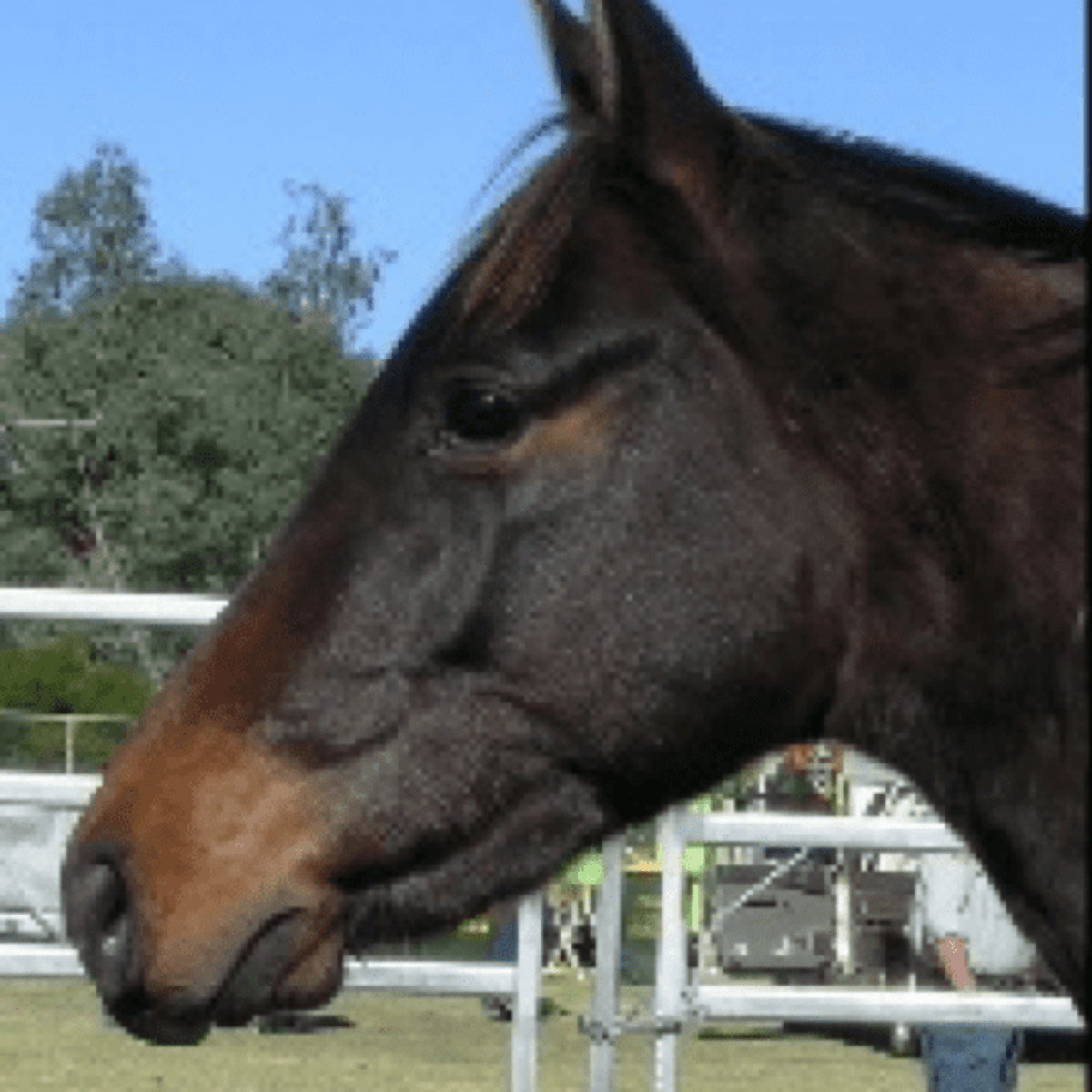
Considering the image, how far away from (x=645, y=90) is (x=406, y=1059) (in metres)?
10.2

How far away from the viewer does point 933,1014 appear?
240 inches

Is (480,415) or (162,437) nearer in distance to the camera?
(480,415)

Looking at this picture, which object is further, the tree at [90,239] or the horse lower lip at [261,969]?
the tree at [90,239]

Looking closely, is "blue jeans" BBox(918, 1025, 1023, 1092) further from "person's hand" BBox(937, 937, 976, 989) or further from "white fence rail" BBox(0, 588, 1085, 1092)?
"person's hand" BBox(937, 937, 976, 989)

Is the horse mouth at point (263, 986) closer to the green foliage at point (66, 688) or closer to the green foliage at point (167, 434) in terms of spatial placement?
the green foliage at point (66, 688)

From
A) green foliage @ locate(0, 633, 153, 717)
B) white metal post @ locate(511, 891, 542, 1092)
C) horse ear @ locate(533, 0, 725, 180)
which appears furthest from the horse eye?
green foliage @ locate(0, 633, 153, 717)

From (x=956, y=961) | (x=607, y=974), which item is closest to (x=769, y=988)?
(x=607, y=974)

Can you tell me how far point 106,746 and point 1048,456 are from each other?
16842 mm

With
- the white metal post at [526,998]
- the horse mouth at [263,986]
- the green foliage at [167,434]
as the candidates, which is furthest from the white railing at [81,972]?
the green foliage at [167,434]

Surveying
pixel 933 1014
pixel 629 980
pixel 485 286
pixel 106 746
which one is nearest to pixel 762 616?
pixel 485 286

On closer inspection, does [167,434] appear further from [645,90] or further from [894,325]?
[894,325]

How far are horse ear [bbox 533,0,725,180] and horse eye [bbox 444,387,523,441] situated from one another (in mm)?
249

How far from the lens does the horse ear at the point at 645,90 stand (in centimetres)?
237

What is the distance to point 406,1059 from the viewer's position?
39.9ft
